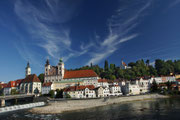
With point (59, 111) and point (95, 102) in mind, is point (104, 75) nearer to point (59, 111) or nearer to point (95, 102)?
point (95, 102)

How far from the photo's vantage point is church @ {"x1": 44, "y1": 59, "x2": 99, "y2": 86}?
88.1 m

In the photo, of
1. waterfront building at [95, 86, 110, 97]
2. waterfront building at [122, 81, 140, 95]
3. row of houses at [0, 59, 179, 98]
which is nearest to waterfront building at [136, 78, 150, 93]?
row of houses at [0, 59, 179, 98]

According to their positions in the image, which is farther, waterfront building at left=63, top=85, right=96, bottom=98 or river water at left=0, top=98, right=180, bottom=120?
waterfront building at left=63, top=85, right=96, bottom=98

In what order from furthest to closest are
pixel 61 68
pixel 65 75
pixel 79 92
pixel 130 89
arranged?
pixel 65 75, pixel 61 68, pixel 130 89, pixel 79 92

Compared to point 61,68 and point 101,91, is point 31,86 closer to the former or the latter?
point 61,68

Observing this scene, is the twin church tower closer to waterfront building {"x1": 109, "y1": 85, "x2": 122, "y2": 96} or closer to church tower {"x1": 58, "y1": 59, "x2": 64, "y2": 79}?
church tower {"x1": 58, "y1": 59, "x2": 64, "y2": 79}

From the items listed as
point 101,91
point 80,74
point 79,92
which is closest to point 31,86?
point 80,74

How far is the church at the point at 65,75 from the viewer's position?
8806 centimetres

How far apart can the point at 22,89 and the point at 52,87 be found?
76.2ft

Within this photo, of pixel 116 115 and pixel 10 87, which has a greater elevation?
pixel 10 87

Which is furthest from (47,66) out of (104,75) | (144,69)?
(144,69)

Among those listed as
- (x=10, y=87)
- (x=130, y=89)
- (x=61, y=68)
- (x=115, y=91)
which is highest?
(x=61, y=68)

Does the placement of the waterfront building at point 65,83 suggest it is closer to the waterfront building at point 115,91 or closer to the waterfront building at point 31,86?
the waterfront building at point 31,86

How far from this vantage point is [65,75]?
94500 mm
